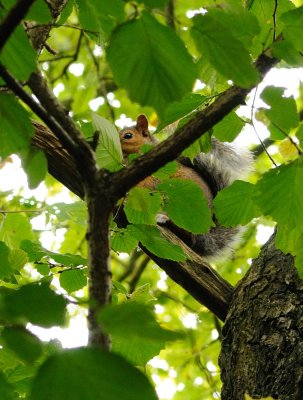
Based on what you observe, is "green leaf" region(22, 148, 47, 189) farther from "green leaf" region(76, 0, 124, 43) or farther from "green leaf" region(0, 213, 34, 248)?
"green leaf" region(0, 213, 34, 248)

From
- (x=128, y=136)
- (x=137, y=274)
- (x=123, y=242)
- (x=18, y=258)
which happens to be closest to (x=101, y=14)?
(x=123, y=242)

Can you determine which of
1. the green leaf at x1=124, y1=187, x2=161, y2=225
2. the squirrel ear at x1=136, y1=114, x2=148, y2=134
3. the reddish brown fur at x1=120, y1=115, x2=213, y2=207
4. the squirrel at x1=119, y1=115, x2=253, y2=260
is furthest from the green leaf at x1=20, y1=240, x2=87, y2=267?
the squirrel ear at x1=136, y1=114, x2=148, y2=134

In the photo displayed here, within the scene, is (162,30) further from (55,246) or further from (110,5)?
(55,246)

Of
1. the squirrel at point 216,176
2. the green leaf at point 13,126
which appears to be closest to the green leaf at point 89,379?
the green leaf at point 13,126

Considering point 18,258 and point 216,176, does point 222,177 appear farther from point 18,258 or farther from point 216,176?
point 18,258

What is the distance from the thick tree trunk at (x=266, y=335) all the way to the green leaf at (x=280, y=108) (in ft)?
2.07

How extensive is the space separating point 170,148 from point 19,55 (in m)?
0.21

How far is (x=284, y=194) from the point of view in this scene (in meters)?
0.94

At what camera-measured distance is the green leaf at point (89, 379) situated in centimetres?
45

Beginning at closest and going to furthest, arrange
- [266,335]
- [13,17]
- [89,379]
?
[89,379]
[13,17]
[266,335]

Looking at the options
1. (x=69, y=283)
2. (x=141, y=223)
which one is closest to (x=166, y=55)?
(x=141, y=223)

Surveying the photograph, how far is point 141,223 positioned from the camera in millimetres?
1237

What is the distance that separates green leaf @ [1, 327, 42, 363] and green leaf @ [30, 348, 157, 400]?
0.06m

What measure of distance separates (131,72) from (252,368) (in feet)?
2.91
